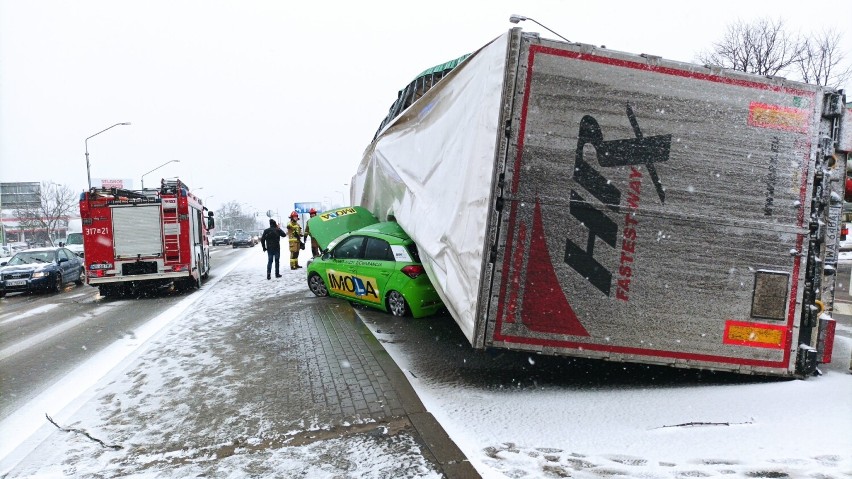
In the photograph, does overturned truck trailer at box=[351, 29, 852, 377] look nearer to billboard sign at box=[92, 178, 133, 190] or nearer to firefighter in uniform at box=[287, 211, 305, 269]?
firefighter in uniform at box=[287, 211, 305, 269]

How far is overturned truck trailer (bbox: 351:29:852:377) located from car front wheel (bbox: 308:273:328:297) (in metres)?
7.03

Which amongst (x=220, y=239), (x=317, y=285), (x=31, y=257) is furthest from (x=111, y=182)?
(x=317, y=285)

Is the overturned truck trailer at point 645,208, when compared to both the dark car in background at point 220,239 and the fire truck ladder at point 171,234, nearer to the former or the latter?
the fire truck ladder at point 171,234

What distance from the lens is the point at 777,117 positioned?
452cm

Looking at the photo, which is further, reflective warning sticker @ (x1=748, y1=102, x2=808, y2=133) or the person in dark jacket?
the person in dark jacket

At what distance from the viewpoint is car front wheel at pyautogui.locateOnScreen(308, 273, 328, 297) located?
11148mm

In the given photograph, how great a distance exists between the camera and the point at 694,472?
3188 mm

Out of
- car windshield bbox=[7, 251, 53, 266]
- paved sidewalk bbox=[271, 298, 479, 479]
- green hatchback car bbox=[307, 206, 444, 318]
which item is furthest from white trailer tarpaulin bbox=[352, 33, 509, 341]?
car windshield bbox=[7, 251, 53, 266]

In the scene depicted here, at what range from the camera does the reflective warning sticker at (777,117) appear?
450 centimetres

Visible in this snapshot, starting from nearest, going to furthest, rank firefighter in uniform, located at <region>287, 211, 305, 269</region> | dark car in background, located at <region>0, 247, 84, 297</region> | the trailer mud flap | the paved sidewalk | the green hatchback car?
1. the paved sidewalk
2. the trailer mud flap
3. the green hatchback car
4. dark car in background, located at <region>0, 247, 84, 297</region>
5. firefighter in uniform, located at <region>287, 211, 305, 269</region>

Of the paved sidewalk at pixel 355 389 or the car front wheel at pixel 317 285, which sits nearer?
the paved sidewalk at pixel 355 389

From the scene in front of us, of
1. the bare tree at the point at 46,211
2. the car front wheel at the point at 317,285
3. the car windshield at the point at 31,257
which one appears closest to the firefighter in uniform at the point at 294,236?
the car front wheel at the point at 317,285

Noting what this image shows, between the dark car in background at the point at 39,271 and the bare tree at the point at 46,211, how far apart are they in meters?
43.7

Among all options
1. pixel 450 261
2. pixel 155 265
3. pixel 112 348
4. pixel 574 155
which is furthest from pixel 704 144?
pixel 155 265
